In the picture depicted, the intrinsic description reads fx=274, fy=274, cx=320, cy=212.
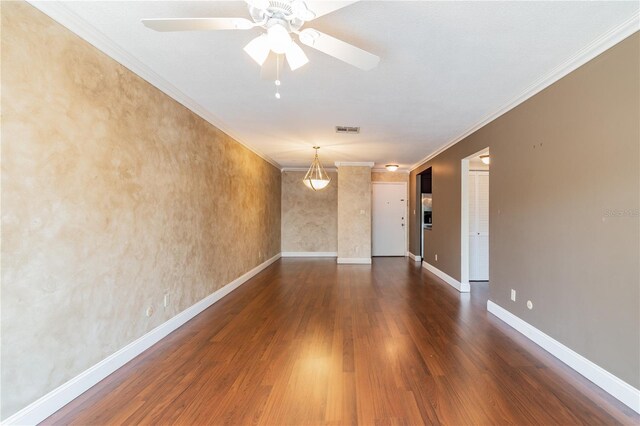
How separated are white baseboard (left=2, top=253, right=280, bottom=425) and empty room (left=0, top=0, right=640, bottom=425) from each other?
15 mm

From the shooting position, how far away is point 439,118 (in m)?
3.52

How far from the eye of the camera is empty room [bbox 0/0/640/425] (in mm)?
1612

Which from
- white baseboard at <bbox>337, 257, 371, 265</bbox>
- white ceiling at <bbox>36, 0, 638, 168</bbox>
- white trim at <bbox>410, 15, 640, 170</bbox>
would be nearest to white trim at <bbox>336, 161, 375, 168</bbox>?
white baseboard at <bbox>337, 257, 371, 265</bbox>

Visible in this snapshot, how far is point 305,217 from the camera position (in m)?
7.92

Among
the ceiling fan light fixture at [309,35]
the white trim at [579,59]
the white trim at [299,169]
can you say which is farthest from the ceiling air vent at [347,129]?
the white trim at [299,169]

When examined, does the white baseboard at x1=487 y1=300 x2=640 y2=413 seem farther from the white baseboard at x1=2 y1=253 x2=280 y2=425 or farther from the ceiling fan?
the white baseboard at x1=2 y1=253 x2=280 y2=425

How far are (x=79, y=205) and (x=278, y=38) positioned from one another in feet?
5.57

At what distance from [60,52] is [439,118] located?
365 cm

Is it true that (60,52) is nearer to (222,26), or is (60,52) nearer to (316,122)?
(222,26)

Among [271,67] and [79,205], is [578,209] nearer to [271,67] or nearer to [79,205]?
[271,67]

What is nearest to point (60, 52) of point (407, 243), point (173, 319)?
point (173, 319)

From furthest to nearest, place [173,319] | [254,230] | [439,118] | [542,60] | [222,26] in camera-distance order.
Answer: [254,230]
[439,118]
[173,319]
[542,60]
[222,26]

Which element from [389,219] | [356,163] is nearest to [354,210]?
[356,163]

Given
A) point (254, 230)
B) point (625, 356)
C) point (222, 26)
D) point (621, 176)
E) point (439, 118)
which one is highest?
point (439, 118)
